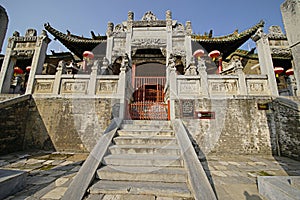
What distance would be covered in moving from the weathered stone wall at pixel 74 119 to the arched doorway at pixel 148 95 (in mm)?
1178

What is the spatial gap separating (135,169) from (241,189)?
2.01 m

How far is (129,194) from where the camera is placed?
2.18m

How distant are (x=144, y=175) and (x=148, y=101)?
5.06 meters

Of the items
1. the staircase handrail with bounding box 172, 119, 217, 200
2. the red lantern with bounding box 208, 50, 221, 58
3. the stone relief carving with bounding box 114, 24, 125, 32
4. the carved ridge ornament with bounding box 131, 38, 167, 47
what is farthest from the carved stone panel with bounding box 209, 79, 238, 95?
the stone relief carving with bounding box 114, 24, 125, 32

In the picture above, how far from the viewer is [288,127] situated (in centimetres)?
495

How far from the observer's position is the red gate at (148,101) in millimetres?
6219

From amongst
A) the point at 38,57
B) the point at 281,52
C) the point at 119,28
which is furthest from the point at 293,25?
the point at 119,28

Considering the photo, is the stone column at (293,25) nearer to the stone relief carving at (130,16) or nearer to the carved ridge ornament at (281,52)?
the carved ridge ornament at (281,52)

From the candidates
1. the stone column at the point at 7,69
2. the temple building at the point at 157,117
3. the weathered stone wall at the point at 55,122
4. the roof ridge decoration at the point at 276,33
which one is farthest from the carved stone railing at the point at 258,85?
the stone column at the point at 7,69

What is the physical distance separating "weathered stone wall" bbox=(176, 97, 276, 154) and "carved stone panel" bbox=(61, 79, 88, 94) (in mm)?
4134

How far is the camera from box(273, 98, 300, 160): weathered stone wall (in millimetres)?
4714

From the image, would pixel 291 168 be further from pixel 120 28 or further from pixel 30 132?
pixel 120 28

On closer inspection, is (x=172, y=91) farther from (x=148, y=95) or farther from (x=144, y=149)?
(x=144, y=149)

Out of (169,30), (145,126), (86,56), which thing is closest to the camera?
(145,126)
